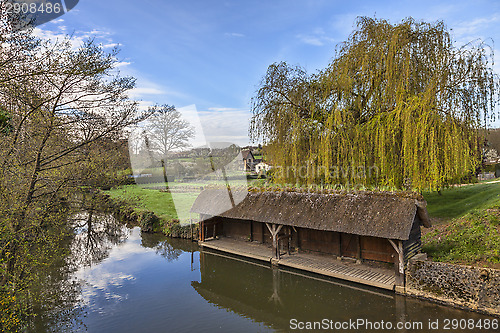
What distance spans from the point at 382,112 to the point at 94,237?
14.8 meters

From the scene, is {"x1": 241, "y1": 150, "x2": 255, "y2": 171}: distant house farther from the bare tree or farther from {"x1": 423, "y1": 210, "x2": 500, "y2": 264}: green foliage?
{"x1": 423, "y1": 210, "x2": 500, "y2": 264}: green foliage

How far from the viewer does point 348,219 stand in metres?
12.3

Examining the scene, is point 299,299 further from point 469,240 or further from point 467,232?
point 467,232

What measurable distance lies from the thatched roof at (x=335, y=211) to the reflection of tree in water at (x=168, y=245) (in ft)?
10.3

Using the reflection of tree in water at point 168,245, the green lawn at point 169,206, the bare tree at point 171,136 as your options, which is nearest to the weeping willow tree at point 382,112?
the reflection of tree in water at point 168,245

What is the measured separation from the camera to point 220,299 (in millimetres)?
11469

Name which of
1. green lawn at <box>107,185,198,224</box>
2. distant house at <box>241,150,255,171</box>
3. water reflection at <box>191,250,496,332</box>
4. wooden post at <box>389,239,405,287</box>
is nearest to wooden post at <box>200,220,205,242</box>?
green lawn at <box>107,185,198,224</box>

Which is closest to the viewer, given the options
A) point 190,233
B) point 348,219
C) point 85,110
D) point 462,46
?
point 85,110

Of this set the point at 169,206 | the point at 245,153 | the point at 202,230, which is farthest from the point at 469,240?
the point at 245,153

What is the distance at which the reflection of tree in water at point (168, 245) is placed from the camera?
1740 centimetres

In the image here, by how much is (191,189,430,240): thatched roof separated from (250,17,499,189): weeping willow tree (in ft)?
5.00

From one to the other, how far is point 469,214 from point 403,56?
27.4 feet

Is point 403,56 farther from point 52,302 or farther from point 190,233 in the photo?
point 52,302

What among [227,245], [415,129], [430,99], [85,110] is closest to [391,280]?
[415,129]
